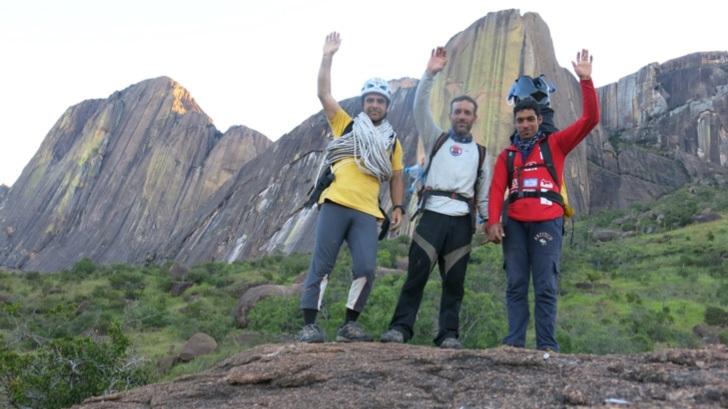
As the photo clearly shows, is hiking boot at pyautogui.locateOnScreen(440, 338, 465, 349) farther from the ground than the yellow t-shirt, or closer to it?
closer to it

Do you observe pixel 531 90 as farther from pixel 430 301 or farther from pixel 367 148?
pixel 430 301

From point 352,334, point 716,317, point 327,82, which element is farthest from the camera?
point 716,317

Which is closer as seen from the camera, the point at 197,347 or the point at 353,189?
the point at 353,189

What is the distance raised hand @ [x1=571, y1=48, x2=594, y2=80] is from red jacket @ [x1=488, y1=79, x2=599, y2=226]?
45 millimetres

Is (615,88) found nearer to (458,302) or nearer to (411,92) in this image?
(411,92)

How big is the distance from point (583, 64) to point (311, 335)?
103 inches

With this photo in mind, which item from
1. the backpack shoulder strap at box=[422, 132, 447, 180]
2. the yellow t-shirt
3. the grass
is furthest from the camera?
the grass

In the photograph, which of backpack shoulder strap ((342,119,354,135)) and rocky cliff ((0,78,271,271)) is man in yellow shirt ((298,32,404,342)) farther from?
rocky cliff ((0,78,271,271))

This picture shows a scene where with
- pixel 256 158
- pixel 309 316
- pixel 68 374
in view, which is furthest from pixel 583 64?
pixel 256 158

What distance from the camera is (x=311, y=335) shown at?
13.4 ft

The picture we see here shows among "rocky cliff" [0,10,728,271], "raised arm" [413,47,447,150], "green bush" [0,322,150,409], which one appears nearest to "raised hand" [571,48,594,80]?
"raised arm" [413,47,447,150]

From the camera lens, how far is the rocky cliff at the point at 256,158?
31859 millimetres

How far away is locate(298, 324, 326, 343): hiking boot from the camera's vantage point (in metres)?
4.07

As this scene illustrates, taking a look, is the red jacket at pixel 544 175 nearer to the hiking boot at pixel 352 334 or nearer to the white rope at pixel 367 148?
the white rope at pixel 367 148
